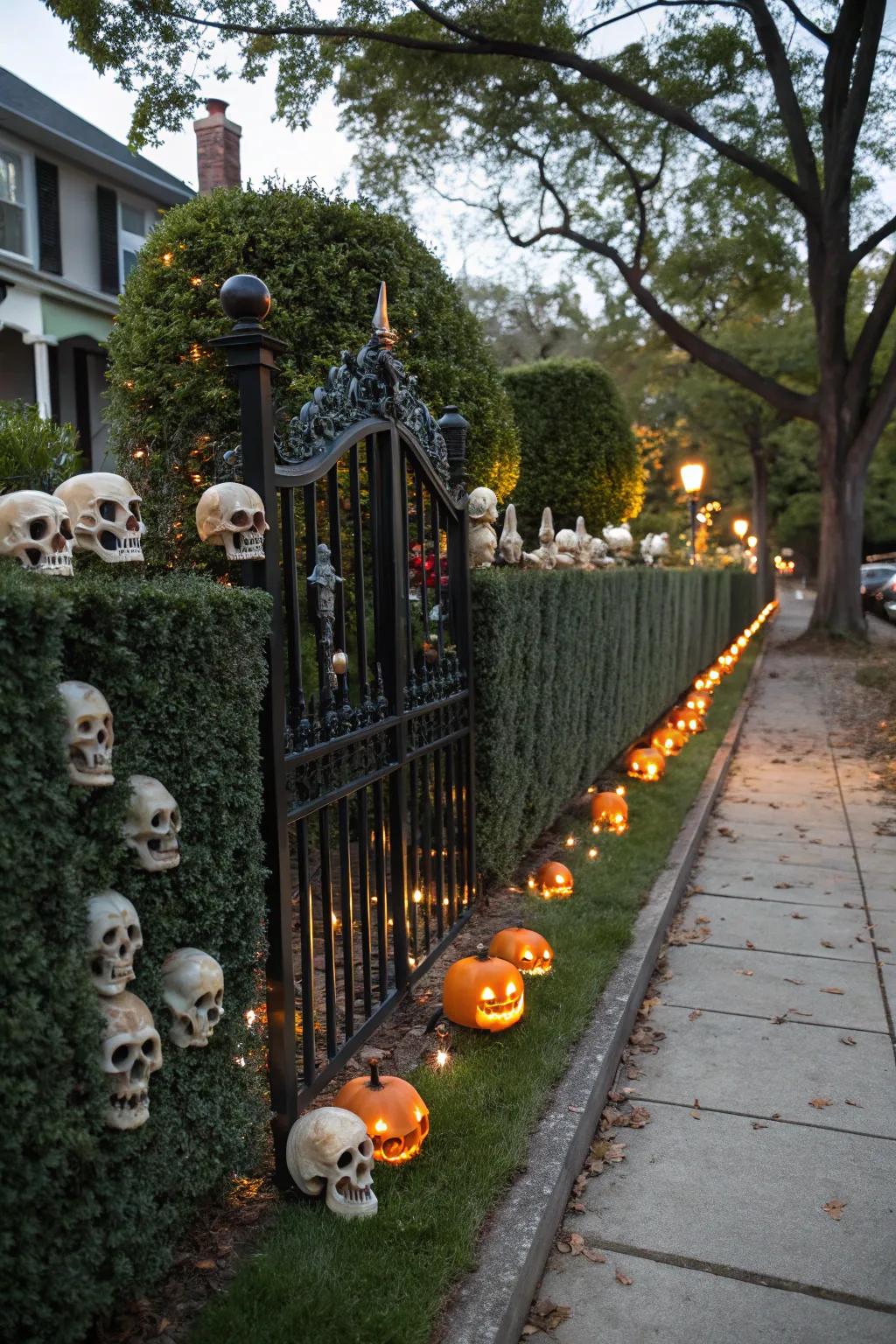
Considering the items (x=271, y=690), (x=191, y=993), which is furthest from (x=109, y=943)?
(x=271, y=690)

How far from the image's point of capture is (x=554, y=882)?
5.66 metres

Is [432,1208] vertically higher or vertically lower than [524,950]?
lower

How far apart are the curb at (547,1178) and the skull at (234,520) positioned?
2.08 metres

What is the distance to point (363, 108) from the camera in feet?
57.0

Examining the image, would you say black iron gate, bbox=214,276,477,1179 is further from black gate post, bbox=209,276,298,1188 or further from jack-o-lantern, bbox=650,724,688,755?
jack-o-lantern, bbox=650,724,688,755

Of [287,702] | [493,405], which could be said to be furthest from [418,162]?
[287,702]

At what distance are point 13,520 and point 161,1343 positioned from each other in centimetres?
195

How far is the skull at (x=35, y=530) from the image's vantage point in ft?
6.98

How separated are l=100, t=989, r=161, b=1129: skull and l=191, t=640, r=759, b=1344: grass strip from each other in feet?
2.11

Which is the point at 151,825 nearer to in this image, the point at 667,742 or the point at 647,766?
the point at 647,766

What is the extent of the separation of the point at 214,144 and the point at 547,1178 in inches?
586

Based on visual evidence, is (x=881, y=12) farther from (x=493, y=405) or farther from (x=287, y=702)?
(x=287, y=702)

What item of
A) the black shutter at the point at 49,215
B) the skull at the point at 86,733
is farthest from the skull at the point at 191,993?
the black shutter at the point at 49,215

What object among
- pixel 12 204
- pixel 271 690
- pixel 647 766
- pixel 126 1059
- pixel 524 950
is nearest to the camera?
pixel 126 1059
